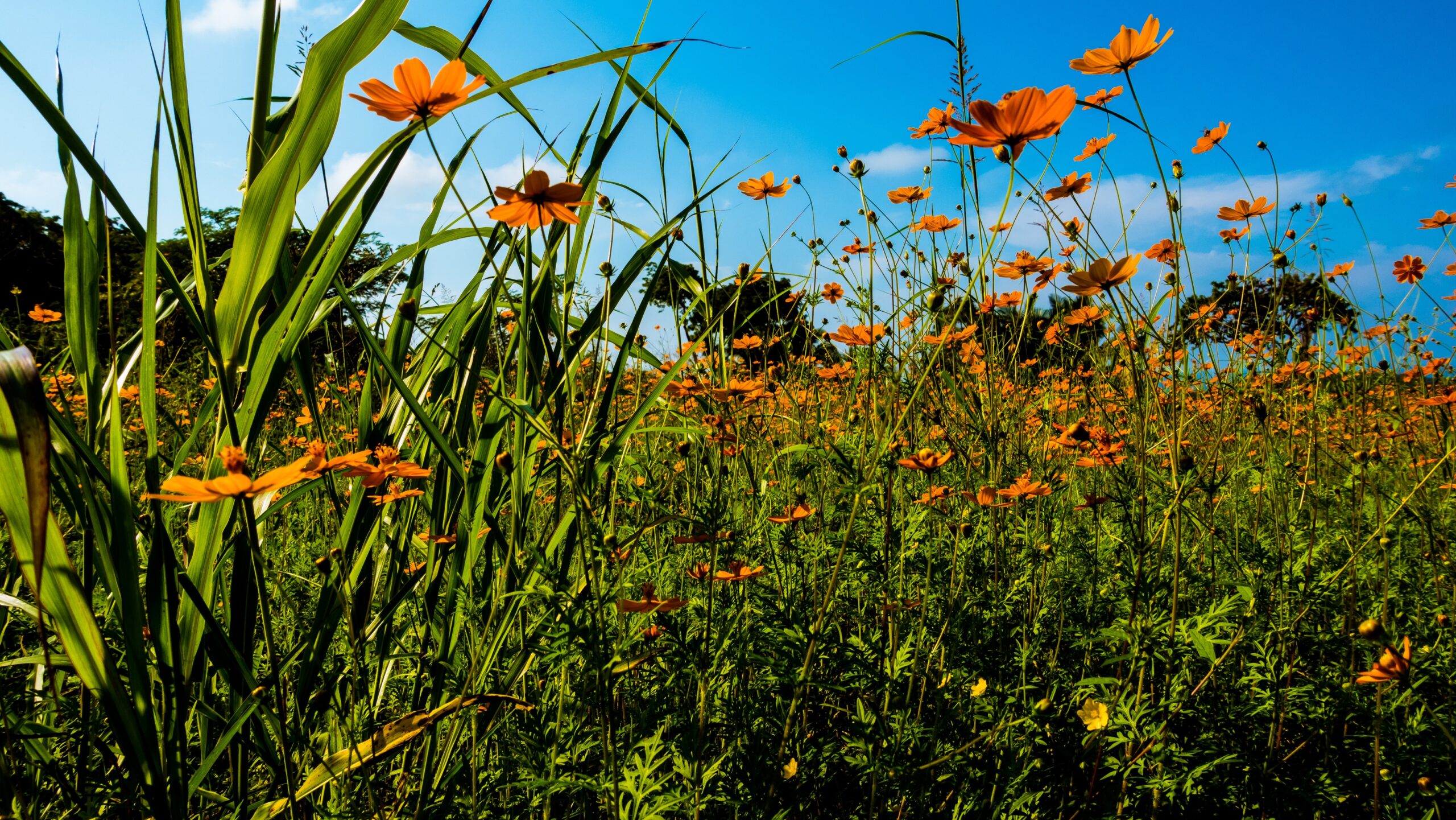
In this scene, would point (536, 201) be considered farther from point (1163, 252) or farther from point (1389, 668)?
point (1163, 252)

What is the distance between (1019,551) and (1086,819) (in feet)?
2.41

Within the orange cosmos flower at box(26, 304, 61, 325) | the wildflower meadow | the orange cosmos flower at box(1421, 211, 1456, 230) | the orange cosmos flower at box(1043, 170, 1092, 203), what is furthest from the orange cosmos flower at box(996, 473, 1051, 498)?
the orange cosmos flower at box(26, 304, 61, 325)

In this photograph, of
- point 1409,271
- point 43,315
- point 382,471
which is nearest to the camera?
point 382,471

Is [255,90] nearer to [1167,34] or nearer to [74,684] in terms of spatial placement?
[74,684]

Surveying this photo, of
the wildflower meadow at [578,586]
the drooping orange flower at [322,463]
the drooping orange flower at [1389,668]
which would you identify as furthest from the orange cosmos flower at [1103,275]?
the drooping orange flower at [322,463]

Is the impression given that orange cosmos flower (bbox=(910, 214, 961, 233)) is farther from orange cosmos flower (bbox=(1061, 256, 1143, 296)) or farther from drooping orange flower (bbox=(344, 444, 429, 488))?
drooping orange flower (bbox=(344, 444, 429, 488))

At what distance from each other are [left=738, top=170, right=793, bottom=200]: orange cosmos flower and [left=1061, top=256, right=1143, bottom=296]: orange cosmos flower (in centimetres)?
76

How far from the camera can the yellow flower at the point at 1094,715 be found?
0.92 metres

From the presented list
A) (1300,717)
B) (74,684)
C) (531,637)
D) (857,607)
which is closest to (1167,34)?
(1300,717)

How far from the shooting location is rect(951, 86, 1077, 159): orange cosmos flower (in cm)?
77

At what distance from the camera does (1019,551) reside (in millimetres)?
1605

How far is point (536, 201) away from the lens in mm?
740

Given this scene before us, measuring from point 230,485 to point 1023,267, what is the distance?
1296mm

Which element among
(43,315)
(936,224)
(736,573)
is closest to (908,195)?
(936,224)
